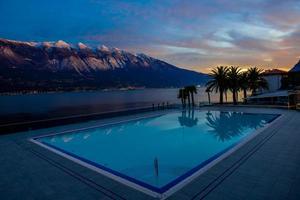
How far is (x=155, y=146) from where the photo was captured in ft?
44.7

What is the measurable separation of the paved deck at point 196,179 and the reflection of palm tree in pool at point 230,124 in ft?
18.2

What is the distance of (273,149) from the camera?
9625 millimetres

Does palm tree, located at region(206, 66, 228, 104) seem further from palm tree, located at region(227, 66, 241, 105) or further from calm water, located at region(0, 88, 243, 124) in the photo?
calm water, located at region(0, 88, 243, 124)

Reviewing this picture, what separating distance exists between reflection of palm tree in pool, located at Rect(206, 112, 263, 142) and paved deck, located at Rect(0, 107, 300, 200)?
18.2ft

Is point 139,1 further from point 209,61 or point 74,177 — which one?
point 209,61

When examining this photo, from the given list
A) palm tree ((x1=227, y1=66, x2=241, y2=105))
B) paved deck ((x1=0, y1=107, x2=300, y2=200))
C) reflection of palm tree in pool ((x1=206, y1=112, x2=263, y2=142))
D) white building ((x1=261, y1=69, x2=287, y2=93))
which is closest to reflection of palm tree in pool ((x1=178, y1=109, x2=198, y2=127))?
reflection of palm tree in pool ((x1=206, y1=112, x2=263, y2=142))

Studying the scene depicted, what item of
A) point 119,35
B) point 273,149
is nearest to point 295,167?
point 273,149

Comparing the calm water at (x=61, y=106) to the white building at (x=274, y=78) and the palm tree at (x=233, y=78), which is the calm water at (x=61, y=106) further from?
the palm tree at (x=233, y=78)

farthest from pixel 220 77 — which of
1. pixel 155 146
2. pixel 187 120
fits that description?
pixel 155 146

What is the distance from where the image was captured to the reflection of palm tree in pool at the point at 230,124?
16078 mm

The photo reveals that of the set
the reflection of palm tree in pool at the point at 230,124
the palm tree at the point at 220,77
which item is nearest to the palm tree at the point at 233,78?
the palm tree at the point at 220,77

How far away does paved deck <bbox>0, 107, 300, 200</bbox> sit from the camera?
589 centimetres

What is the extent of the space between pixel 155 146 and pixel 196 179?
690 centimetres

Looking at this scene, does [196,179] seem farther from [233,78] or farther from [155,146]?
[233,78]
